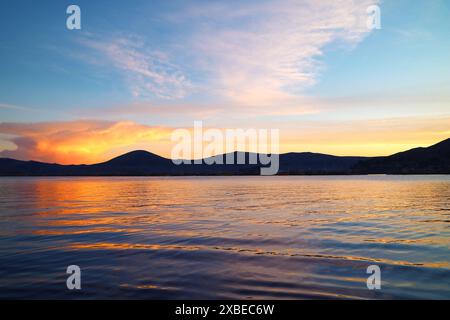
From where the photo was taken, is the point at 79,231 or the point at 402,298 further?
the point at 79,231

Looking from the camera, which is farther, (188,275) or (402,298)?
(188,275)

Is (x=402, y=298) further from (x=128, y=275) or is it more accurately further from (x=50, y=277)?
(x=50, y=277)

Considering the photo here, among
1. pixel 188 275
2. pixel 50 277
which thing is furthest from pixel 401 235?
pixel 50 277

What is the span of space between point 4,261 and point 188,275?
8.40 m

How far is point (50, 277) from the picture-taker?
11.8 metres

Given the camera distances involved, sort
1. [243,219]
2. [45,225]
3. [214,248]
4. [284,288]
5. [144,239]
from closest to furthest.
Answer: [284,288], [214,248], [144,239], [45,225], [243,219]
